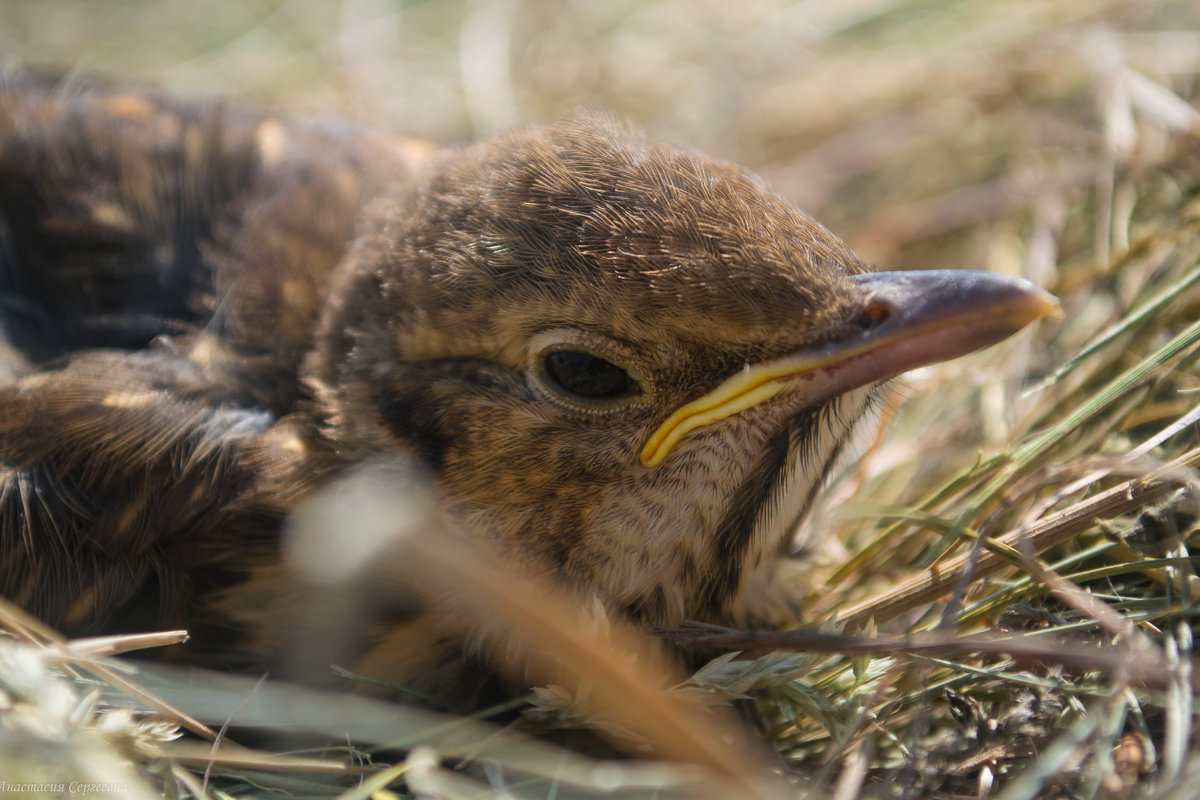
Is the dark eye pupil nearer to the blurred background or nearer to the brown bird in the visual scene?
the brown bird

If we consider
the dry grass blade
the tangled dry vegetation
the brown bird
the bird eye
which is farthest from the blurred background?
the bird eye

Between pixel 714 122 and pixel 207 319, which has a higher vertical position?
pixel 714 122

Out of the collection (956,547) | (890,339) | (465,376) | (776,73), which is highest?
(776,73)

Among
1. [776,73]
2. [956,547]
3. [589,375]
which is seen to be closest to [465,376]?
[589,375]

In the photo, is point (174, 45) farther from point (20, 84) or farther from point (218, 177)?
point (218, 177)

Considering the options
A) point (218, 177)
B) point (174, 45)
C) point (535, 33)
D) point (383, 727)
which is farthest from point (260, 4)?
point (383, 727)

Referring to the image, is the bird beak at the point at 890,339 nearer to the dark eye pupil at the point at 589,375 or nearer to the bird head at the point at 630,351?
the bird head at the point at 630,351

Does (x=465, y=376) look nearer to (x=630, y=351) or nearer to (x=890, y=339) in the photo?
(x=630, y=351)

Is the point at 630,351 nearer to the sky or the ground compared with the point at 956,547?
nearer to the sky
